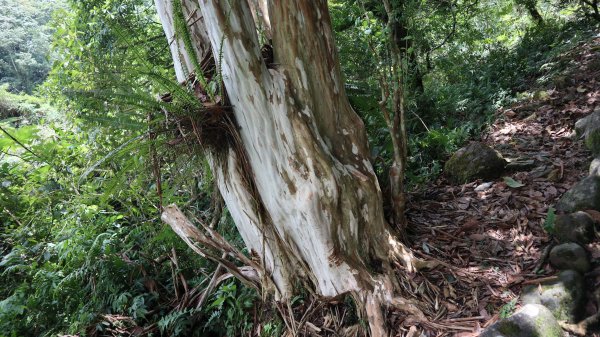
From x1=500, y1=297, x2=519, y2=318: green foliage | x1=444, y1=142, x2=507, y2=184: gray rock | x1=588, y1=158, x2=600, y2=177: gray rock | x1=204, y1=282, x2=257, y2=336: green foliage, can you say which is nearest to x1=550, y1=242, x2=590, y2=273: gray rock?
x1=500, y1=297, x2=519, y2=318: green foliage

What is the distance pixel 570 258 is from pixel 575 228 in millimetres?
219

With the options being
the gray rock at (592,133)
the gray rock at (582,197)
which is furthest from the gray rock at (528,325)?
the gray rock at (592,133)

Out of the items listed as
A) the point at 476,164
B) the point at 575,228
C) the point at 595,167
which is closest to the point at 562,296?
the point at 575,228

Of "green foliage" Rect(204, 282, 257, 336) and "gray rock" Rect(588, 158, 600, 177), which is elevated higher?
"gray rock" Rect(588, 158, 600, 177)

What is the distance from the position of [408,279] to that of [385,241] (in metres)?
0.26

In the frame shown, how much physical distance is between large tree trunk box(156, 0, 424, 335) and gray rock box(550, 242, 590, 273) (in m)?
0.79

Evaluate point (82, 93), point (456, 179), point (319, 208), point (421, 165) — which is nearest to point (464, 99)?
point (421, 165)

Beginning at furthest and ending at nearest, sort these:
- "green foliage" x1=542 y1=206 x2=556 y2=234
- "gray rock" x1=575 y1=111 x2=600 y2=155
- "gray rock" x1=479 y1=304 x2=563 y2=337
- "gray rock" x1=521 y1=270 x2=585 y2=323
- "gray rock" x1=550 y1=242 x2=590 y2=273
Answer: "gray rock" x1=575 y1=111 x2=600 y2=155
"green foliage" x1=542 y1=206 x2=556 y2=234
"gray rock" x1=550 y1=242 x2=590 y2=273
"gray rock" x1=521 y1=270 x2=585 y2=323
"gray rock" x1=479 y1=304 x2=563 y2=337

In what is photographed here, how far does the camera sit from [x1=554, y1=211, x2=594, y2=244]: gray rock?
2.24m

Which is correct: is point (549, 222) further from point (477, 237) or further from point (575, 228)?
point (477, 237)

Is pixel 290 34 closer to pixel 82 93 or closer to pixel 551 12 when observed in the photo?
pixel 82 93

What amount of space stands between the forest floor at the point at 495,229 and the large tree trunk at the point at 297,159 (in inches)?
10.2

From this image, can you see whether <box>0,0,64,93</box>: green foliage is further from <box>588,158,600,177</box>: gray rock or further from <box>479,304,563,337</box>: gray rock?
<box>479,304,563,337</box>: gray rock

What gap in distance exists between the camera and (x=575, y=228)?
7.41 ft
